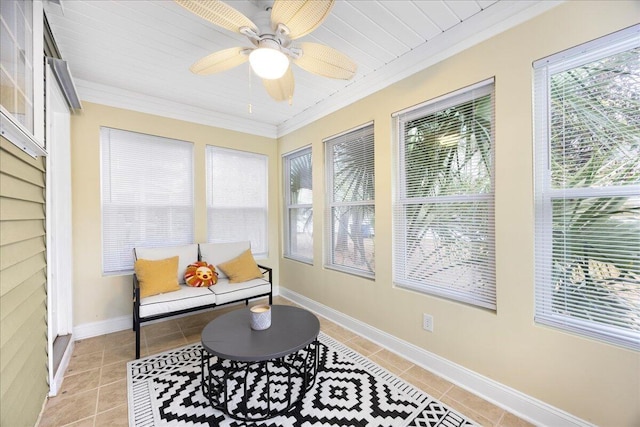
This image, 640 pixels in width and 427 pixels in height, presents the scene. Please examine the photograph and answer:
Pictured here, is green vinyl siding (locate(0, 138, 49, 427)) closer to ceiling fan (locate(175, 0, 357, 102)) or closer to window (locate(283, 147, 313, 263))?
ceiling fan (locate(175, 0, 357, 102))

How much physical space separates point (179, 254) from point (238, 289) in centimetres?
84

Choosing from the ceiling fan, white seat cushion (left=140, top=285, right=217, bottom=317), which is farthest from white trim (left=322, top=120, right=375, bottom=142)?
white seat cushion (left=140, top=285, right=217, bottom=317)

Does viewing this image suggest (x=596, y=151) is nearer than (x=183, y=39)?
Yes

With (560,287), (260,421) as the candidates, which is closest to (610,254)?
(560,287)

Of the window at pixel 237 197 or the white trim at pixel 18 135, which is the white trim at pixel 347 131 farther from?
the white trim at pixel 18 135

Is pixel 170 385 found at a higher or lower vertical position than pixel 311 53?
lower

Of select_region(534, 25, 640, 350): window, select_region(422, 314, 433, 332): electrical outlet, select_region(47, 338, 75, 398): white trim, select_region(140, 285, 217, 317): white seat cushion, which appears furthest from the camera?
select_region(140, 285, 217, 317): white seat cushion

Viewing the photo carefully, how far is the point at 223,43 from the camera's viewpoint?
209cm

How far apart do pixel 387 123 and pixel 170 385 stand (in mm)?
2795

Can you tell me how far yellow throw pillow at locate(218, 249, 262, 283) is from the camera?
314 cm

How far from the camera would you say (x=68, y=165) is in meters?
2.57

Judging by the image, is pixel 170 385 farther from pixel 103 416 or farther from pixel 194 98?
pixel 194 98

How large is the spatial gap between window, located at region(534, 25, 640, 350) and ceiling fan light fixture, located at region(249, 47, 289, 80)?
61.2 inches

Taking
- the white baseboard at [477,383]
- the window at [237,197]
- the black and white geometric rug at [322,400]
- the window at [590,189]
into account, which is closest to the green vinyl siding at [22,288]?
the black and white geometric rug at [322,400]
